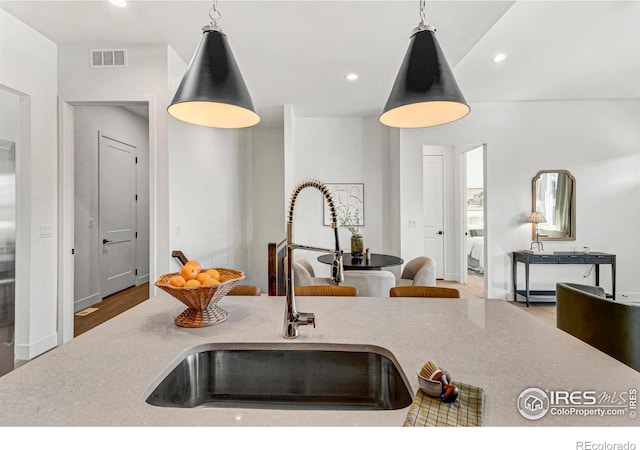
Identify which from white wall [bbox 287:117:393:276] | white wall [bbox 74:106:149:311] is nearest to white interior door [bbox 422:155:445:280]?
white wall [bbox 287:117:393:276]

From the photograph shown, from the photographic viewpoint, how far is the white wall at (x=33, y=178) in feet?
8.48

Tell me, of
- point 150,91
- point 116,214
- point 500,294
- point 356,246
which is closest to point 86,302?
point 116,214

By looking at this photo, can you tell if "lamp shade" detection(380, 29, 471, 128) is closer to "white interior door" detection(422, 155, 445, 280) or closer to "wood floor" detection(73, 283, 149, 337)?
"wood floor" detection(73, 283, 149, 337)

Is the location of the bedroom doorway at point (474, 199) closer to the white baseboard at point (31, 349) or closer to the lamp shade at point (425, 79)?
the lamp shade at point (425, 79)

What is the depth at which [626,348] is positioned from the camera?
54.0 inches

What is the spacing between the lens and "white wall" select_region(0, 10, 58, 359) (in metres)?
2.58

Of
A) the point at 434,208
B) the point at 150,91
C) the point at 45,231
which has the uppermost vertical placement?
the point at 150,91

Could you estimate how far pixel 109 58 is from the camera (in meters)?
2.84

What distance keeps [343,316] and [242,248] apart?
14.5ft

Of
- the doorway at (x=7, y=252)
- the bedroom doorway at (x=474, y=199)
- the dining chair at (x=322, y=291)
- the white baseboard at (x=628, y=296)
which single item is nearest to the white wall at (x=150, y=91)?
the doorway at (x=7, y=252)

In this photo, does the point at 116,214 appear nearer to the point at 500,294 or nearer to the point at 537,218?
the point at 500,294

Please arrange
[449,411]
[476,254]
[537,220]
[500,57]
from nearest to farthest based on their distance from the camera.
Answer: [449,411], [500,57], [537,220], [476,254]

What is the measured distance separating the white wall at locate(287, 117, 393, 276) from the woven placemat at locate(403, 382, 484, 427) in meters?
4.31

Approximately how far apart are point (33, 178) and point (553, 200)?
19.5ft
